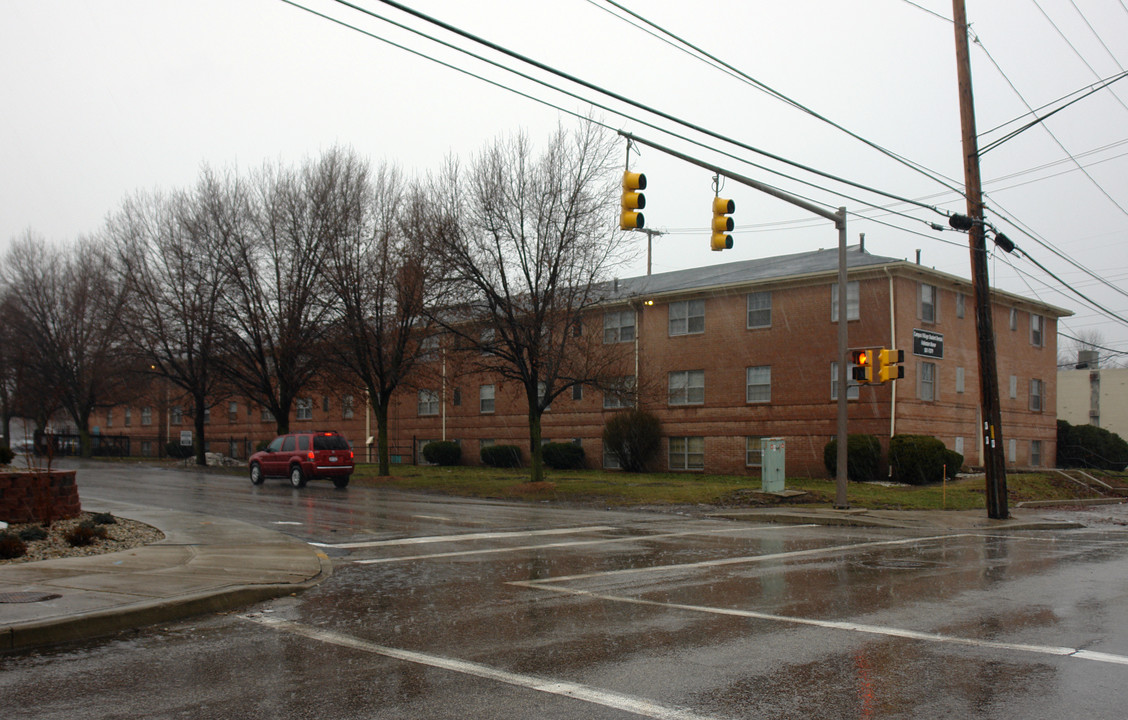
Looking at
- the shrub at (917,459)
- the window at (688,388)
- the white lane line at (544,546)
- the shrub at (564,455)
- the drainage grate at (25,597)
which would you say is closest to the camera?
the drainage grate at (25,597)

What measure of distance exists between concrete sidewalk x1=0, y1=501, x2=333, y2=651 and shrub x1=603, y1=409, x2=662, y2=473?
2387 cm

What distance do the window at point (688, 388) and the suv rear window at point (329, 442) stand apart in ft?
46.6

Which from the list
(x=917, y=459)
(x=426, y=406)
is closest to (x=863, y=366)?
(x=917, y=459)

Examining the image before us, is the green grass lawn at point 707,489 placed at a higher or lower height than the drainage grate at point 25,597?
lower

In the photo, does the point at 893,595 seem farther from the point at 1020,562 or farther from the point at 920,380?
the point at 920,380

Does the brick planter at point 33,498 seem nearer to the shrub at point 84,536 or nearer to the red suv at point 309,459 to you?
the shrub at point 84,536

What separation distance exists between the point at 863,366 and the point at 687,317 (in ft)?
57.3

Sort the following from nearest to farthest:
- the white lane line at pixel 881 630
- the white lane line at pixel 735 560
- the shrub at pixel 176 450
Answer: the white lane line at pixel 881 630 → the white lane line at pixel 735 560 → the shrub at pixel 176 450

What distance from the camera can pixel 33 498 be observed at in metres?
13.9

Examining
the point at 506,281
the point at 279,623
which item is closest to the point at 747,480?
the point at 506,281

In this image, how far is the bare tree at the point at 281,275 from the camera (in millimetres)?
34344

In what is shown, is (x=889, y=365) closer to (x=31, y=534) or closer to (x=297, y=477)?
(x=31, y=534)

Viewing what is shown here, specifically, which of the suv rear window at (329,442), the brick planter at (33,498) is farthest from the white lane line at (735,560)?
the suv rear window at (329,442)

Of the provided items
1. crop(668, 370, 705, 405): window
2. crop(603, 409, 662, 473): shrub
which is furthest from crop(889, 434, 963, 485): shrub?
crop(603, 409, 662, 473): shrub
